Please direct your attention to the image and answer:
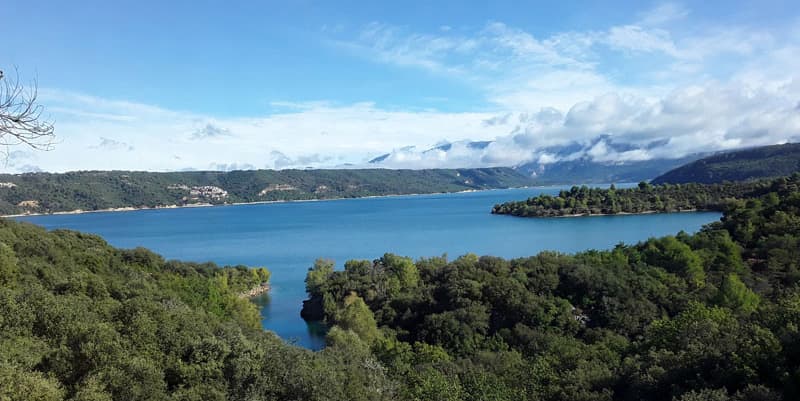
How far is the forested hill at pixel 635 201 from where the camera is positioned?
104188 mm

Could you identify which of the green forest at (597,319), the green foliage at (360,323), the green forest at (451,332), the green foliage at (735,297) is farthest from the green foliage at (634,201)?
the green foliage at (360,323)

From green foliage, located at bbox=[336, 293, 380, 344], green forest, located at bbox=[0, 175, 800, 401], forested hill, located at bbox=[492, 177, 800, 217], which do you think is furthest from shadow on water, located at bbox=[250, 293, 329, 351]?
forested hill, located at bbox=[492, 177, 800, 217]

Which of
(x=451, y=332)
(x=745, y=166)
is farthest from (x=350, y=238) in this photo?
(x=745, y=166)

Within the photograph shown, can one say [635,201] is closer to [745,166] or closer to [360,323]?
[745,166]

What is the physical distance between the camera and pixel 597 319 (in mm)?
27969

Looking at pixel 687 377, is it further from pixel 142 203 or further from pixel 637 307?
pixel 142 203

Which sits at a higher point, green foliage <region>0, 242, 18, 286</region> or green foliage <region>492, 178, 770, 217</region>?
green foliage <region>0, 242, 18, 286</region>

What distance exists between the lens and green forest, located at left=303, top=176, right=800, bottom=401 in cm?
1289

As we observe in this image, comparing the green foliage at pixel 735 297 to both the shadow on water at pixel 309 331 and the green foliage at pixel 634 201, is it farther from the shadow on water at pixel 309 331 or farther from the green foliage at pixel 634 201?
the green foliage at pixel 634 201

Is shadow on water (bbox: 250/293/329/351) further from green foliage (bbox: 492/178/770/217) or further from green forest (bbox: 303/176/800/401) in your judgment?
green foliage (bbox: 492/178/770/217)

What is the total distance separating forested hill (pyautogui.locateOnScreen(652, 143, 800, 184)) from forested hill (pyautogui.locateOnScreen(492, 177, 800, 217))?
28.4m

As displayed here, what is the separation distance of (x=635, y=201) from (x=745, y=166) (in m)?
56.3

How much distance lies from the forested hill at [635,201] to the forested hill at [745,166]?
28409mm

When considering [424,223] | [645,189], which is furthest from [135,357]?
[645,189]
